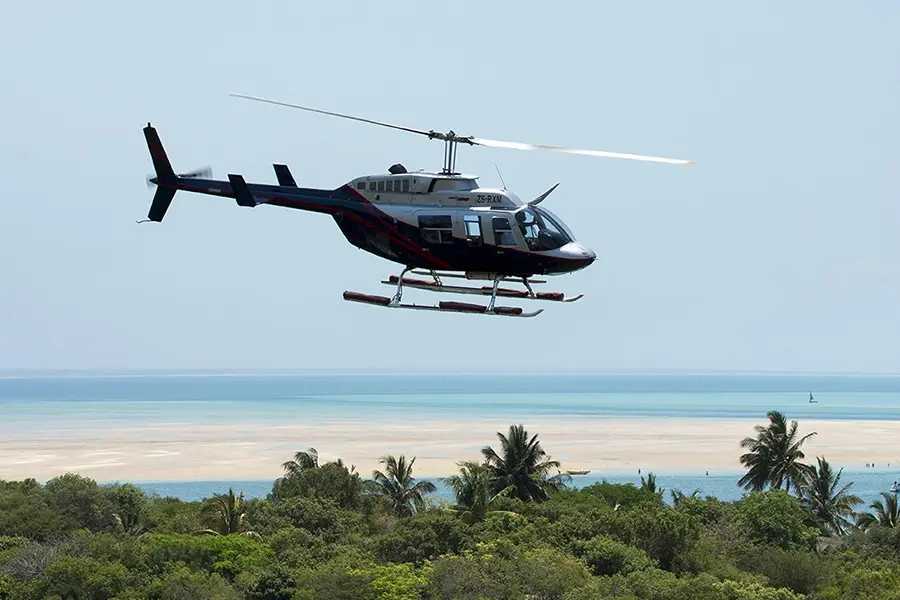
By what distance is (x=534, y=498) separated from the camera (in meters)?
79.6

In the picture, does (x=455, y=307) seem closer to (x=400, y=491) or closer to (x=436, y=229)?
(x=436, y=229)

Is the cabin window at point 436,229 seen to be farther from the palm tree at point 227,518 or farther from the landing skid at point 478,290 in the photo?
the palm tree at point 227,518

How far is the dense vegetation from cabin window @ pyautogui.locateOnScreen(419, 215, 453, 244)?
762 inches

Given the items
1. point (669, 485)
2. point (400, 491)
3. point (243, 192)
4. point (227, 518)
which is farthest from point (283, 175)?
point (669, 485)

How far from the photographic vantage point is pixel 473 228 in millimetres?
32656

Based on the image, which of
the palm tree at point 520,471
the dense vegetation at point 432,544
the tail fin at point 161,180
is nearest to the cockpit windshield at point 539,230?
the tail fin at point 161,180

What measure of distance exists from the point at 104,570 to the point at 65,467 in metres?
148

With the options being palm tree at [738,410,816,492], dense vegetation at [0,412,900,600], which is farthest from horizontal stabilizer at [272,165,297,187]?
palm tree at [738,410,816,492]

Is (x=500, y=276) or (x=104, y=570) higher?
(x=500, y=276)

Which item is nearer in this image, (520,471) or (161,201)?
(161,201)

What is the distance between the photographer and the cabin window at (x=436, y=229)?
32844 mm

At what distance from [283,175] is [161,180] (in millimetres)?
3797

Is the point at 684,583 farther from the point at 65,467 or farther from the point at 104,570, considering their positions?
the point at 65,467

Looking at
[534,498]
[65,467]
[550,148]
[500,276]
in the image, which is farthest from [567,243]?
[65,467]
